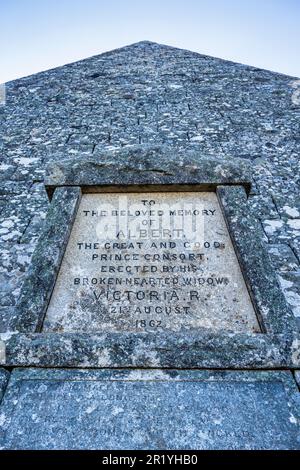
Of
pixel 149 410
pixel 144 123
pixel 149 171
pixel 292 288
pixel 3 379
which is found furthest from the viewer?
pixel 144 123

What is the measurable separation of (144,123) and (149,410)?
175 inches

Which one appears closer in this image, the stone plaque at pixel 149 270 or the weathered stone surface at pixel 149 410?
the weathered stone surface at pixel 149 410

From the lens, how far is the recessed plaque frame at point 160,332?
1.86 m

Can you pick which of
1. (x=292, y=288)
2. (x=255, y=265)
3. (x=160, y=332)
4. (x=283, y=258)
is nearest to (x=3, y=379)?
(x=160, y=332)

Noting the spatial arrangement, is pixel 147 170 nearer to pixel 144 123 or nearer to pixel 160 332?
pixel 160 332

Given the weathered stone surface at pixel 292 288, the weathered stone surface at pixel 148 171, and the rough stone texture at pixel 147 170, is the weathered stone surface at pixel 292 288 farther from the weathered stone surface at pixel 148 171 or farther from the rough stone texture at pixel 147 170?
the weathered stone surface at pixel 148 171

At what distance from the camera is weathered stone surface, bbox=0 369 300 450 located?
155 centimetres

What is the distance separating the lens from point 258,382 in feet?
5.83

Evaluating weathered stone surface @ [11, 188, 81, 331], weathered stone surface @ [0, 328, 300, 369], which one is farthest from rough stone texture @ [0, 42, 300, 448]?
weathered stone surface @ [11, 188, 81, 331]

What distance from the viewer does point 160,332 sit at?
77.5 inches

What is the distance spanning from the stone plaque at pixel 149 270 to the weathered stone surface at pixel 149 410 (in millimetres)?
299

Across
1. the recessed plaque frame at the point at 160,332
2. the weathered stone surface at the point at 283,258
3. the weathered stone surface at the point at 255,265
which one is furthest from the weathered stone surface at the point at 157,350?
the weathered stone surface at the point at 283,258
